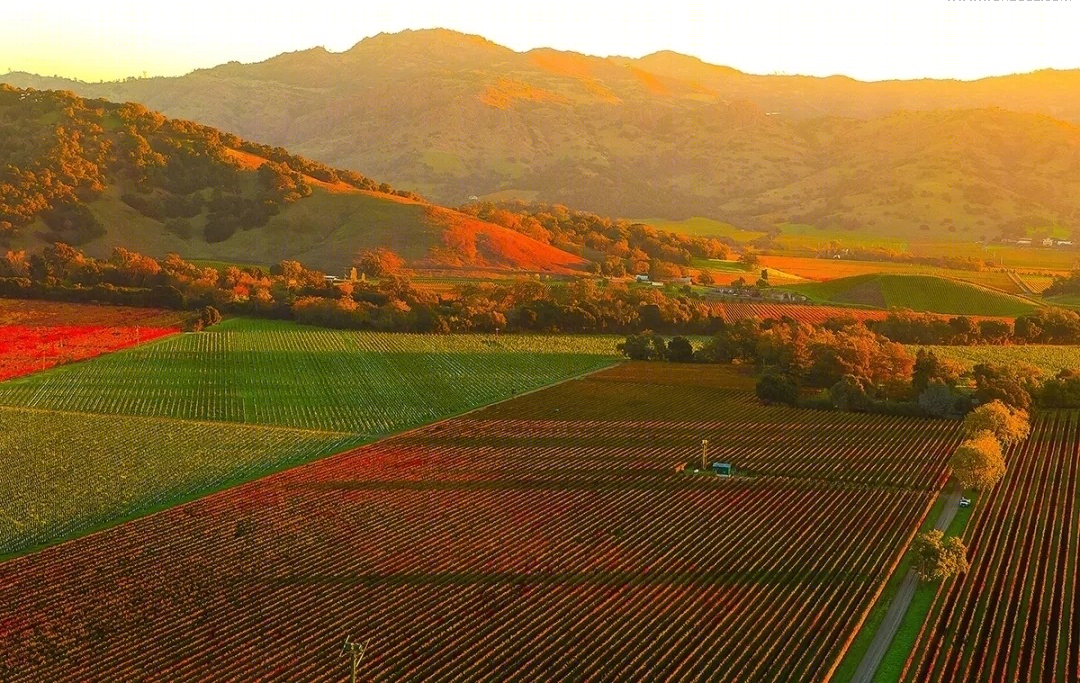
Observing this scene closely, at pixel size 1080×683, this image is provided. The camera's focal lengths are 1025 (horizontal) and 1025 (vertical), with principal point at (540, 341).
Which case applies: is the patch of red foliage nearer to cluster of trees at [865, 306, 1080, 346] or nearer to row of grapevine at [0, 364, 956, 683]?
row of grapevine at [0, 364, 956, 683]

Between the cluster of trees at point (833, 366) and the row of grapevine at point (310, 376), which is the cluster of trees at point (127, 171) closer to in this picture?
the row of grapevine at point (310, 376)

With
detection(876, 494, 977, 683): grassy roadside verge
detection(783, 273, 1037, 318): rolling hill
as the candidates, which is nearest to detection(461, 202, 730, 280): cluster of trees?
detection(783, 273, 1037, 318): rolling hill

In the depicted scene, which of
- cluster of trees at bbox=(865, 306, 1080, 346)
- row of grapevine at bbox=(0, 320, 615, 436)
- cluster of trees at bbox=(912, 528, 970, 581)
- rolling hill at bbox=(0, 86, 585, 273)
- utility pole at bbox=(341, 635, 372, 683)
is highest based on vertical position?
rolling hill at bbox=(0, 86, 585, 273)

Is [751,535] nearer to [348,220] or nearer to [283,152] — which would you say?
[348,220]

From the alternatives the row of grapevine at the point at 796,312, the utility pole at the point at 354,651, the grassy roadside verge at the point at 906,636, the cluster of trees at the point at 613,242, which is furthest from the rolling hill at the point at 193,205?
the utility pole at the point at 354,651

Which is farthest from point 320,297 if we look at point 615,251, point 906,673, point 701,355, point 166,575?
point 906,673

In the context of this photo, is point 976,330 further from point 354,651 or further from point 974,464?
point 354,651
